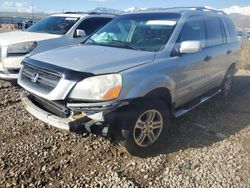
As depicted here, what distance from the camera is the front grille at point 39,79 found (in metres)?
3.28

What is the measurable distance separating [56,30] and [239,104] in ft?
15.7

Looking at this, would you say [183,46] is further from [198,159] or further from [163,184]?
[163,184]

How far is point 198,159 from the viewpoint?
12.2 feet

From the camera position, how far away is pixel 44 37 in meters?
6.71

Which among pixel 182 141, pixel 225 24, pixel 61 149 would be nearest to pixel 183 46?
pixel 182 141

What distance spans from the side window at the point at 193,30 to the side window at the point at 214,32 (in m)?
0.22

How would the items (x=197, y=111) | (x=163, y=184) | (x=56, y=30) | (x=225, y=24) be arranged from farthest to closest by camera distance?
(x=56, y=30) → (x=225, y=24) → (x=197, y=111) → (x=163, y=184)

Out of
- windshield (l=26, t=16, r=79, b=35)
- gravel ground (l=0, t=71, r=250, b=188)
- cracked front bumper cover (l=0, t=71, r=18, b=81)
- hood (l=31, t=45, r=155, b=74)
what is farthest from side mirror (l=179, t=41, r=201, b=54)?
windshield (l=26, t=16, r=79, b=35)

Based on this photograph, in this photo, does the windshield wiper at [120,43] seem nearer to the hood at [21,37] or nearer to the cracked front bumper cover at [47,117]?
the cracked front bumper cover at [47,117]

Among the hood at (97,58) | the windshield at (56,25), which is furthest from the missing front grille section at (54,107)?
the windshield at (56,25)

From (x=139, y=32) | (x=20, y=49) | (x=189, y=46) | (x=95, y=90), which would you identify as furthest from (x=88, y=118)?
(x=20, y=49)

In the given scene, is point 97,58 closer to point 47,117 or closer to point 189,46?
point 47,117

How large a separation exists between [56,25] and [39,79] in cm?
448

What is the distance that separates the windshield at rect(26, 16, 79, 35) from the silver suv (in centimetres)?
273
